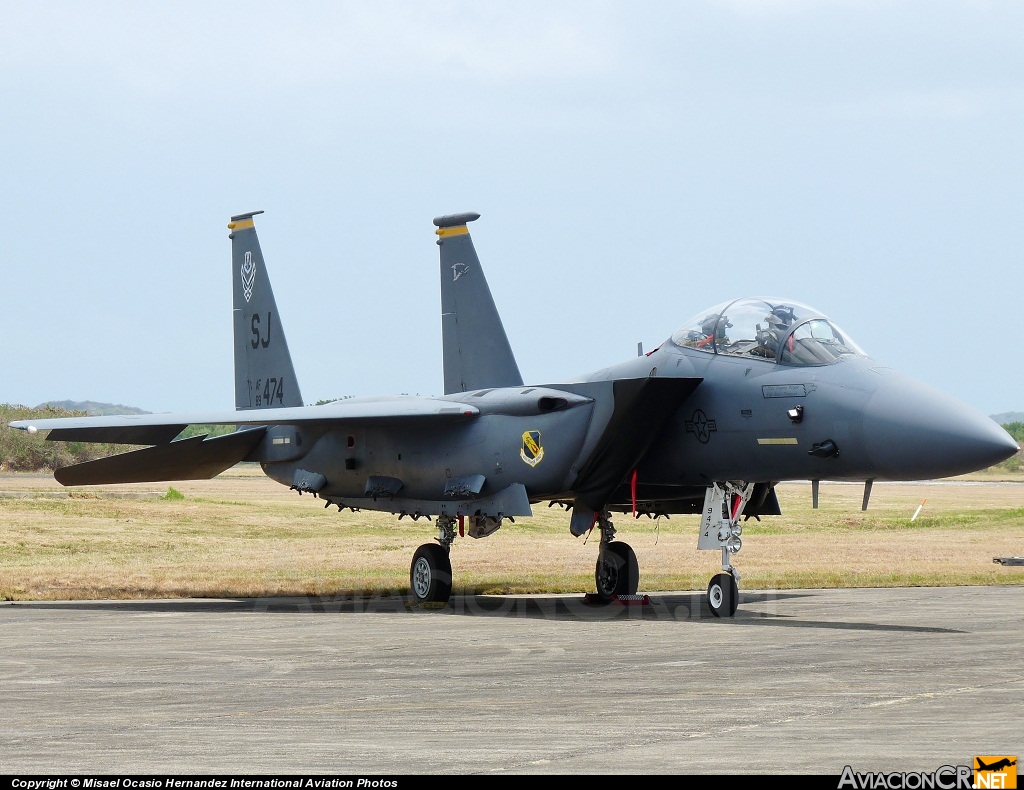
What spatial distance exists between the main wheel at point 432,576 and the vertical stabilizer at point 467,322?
313 cm

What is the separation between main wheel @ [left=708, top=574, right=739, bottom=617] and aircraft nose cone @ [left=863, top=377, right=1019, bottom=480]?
2.12 metres

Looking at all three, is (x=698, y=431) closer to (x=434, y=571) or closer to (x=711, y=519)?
(x=711, y=519)

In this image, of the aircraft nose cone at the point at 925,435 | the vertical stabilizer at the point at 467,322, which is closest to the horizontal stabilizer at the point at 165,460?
the vertical stabilizer at the point at 467,322

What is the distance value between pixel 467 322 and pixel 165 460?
4690 millimetres

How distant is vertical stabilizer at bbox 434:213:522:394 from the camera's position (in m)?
19.5

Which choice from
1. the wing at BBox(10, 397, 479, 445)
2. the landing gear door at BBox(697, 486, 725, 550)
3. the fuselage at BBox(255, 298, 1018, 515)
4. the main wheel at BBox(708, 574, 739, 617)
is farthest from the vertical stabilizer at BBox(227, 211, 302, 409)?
the main wheel at BBox(708, 574, 739, 617)

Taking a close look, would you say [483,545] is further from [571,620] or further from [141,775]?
[141,775]

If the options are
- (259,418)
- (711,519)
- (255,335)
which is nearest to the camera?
(711,519)

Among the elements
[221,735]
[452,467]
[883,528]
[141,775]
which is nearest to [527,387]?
[452,467]

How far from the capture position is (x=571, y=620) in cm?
1438

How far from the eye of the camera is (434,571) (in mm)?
16969

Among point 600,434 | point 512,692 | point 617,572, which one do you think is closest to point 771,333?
point 600,434

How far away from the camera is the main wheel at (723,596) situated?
46.1ft

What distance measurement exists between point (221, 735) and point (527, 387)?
31.2 ft
